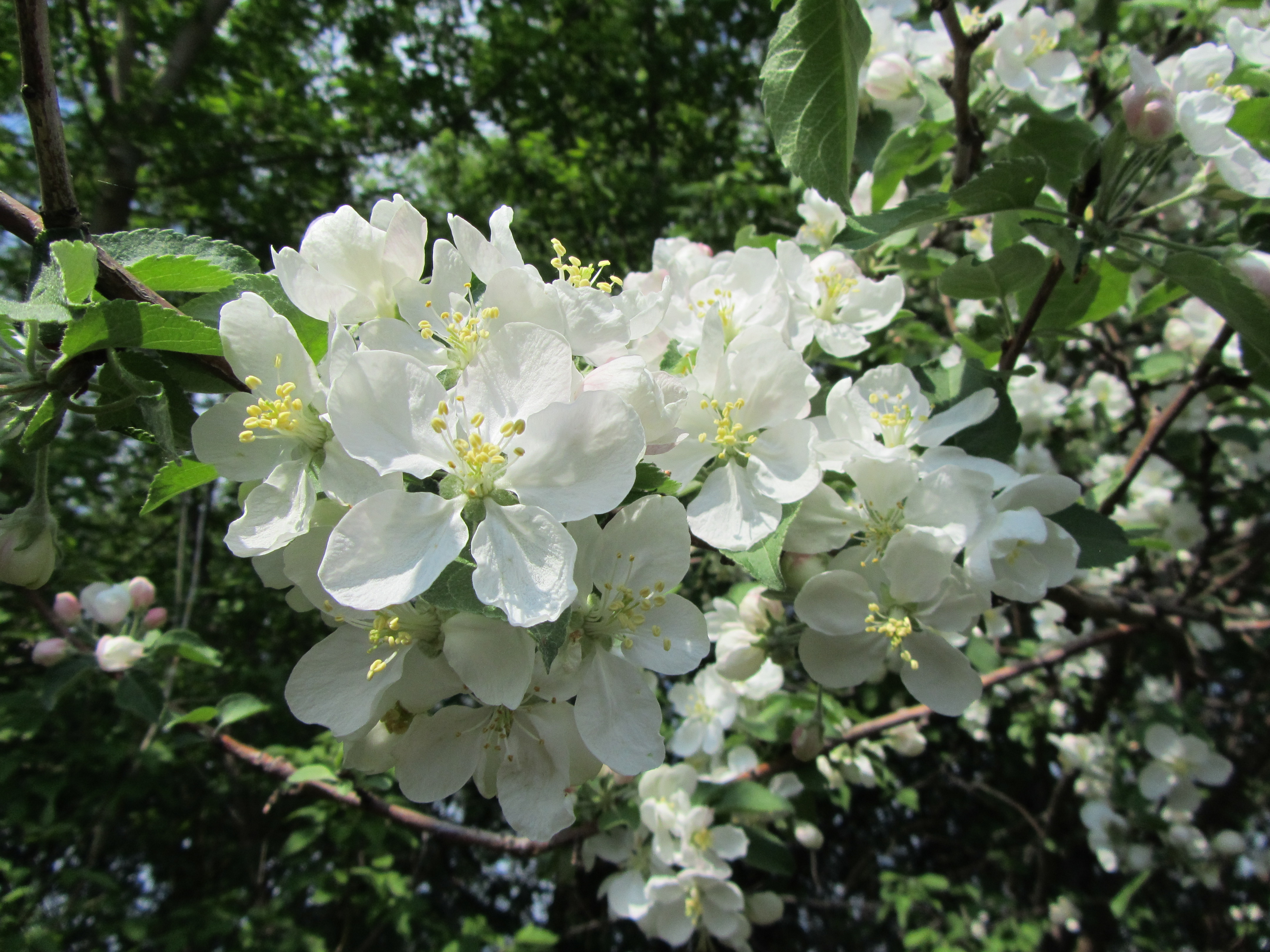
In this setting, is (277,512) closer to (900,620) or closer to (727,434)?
(727,434)

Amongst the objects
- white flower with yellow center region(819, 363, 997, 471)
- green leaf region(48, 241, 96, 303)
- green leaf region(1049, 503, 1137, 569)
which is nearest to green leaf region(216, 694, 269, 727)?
green leaf region(48, 241, 96, 303)

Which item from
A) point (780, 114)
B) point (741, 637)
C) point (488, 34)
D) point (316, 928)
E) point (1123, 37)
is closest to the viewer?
point (780, 114)

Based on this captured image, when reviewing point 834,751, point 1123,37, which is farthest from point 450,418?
point 1123,37

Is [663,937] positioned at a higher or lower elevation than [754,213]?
lower

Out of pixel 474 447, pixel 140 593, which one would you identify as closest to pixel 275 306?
pixel 474 447

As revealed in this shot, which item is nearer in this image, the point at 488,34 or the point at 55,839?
the point at 55,839

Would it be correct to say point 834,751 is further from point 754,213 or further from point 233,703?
point 754,213

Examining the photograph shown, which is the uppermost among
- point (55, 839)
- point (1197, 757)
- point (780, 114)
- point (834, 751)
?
point (780, 114)
